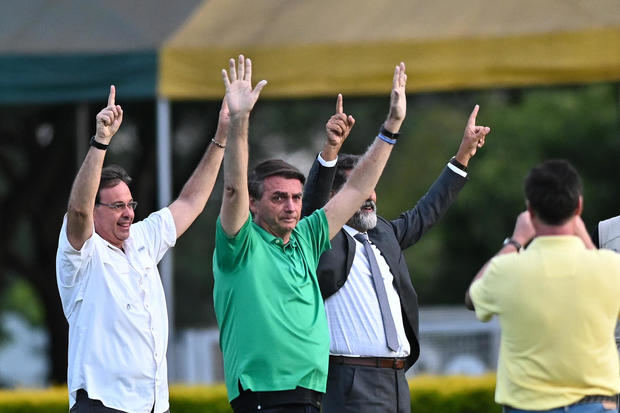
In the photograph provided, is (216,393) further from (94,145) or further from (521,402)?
(521,402)

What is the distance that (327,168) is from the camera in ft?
18.9

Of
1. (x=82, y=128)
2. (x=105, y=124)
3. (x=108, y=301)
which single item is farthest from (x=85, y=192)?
(x=82, y=128)

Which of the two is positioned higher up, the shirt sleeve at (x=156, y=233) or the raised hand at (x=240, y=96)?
the raised hand at (x=240, y=96)

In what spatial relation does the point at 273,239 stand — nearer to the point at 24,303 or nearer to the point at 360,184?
the point at 360,184

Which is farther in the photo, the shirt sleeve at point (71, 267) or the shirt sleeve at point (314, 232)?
the shirt sleeve at point (314, 232)

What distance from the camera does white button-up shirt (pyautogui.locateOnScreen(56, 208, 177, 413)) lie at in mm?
5070

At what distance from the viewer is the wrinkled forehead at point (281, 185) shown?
17.2ft

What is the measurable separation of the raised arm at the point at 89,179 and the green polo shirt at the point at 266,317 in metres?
0.54

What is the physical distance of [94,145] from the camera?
4859 mm

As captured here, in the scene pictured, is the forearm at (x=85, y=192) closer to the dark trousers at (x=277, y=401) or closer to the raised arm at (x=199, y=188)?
the raised arm at (x=199, y=188)

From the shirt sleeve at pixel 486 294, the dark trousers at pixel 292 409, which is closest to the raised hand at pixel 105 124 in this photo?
the dark trousers at pixel 292 409

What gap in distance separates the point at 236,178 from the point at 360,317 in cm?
140

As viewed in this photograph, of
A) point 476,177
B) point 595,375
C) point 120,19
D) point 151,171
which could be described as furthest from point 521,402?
point 476,177

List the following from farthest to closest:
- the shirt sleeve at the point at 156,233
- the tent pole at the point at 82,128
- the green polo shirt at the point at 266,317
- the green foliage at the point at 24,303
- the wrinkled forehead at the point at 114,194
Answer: the green foliage at the point at 24,303 → the tent pole at the point at 82,128 → the shirt sleeve at the point at 156,233 → the wrinkled forehead at the point at 114,194 → the green polo shirt at the point at 266,317
